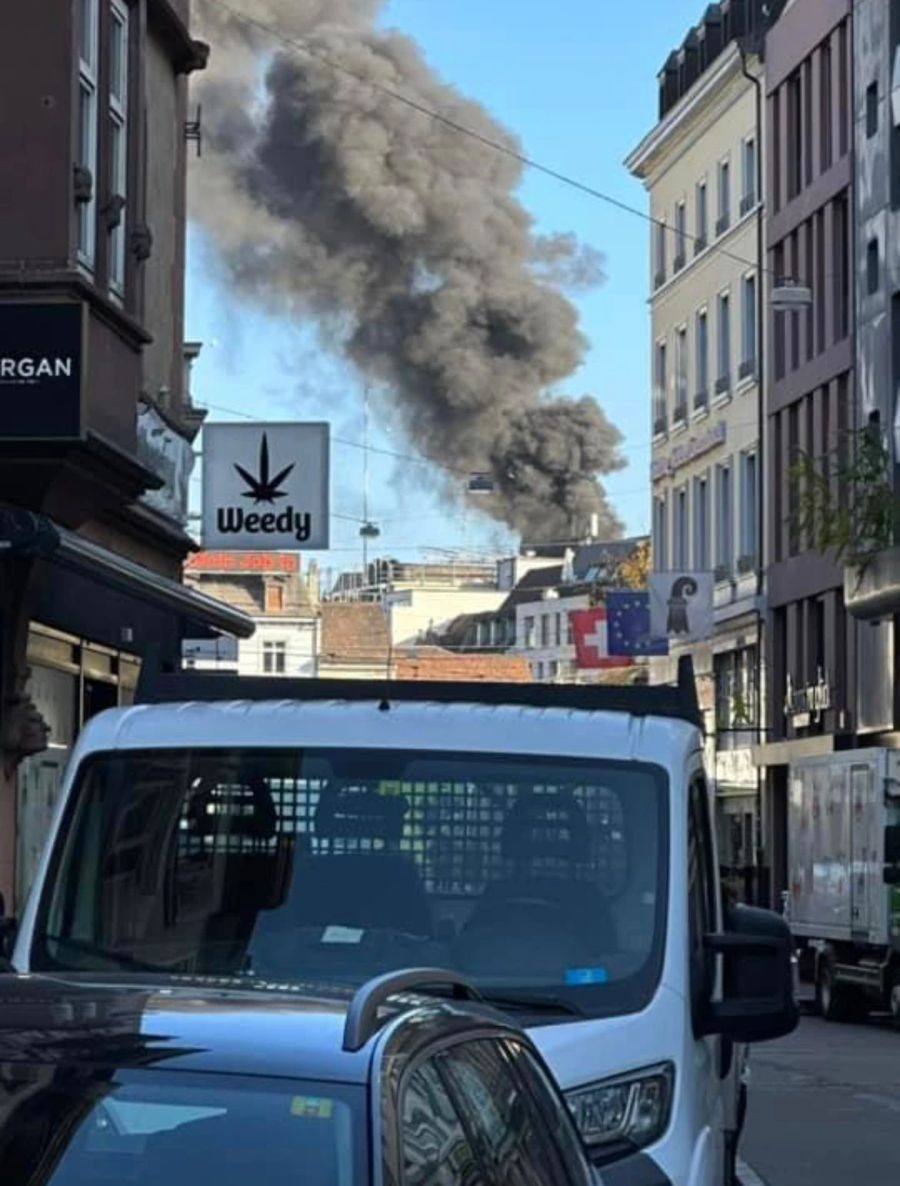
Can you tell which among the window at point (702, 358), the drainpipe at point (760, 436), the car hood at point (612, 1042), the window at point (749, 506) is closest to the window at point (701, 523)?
the window at point (702, 358)

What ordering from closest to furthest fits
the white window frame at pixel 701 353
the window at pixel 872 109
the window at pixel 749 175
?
the window at pixel 872 109
the window at pixel 749 175
the white window frame at pixel 701 353

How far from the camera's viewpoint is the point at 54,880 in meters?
7.52

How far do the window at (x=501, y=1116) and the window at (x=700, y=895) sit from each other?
8.08 ft

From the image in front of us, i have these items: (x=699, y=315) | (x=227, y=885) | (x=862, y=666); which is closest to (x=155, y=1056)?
(x=227, y=885)

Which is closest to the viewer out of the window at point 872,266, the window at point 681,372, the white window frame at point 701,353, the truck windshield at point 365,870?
the truck windshield at point 365,870

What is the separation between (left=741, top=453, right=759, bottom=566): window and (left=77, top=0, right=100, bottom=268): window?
3954 centimetres

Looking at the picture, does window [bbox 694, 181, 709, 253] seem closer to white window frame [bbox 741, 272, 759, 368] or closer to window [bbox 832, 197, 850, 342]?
white window frame [bbox 741, 272, 759, 368]

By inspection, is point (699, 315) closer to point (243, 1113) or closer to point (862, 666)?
point (862, 666)

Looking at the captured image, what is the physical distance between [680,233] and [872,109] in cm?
1548

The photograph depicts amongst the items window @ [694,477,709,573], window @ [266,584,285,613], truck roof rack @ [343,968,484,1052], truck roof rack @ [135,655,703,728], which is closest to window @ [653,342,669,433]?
window @ [694,477,709,573]

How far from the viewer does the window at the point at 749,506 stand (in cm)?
5878

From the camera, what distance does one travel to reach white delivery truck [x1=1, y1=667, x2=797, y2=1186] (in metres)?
7.23

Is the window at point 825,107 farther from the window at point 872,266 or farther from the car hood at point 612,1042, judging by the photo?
the car hood at point 612,1042

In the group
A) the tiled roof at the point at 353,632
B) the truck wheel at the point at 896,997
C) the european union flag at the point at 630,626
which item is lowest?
the truck wheel at the point at 896,997
